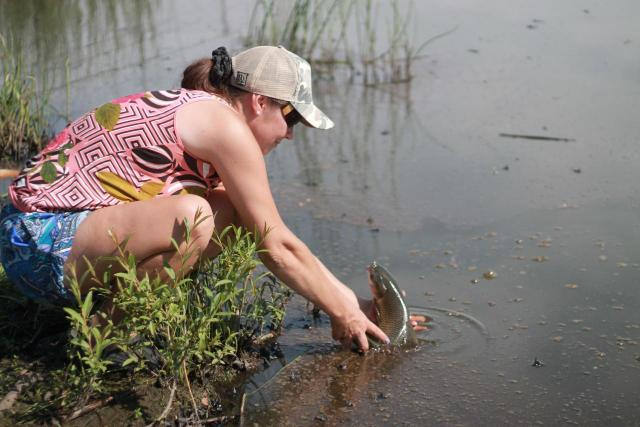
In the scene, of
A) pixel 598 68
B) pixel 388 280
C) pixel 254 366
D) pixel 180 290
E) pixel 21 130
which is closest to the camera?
pixel 180 290

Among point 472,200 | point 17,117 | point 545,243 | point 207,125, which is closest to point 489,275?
point 545,243

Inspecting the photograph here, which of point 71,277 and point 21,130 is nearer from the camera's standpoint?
point 71,277

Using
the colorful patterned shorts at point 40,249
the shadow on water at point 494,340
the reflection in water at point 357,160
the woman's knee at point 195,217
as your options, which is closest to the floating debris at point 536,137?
the reflection in water at point 357,160

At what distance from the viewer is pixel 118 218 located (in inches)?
122

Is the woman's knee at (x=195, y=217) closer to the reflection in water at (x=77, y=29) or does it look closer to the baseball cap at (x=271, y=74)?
the baseball cap at (x=271, y=74)

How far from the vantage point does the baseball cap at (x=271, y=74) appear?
10.7 feet

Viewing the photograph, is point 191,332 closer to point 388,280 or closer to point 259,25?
point 388,280

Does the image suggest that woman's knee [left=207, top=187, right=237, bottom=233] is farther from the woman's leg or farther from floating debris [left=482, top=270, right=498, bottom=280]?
floating debris [left=482, top=270, right=498, bottom=280]

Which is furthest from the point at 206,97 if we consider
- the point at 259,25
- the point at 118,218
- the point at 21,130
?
the point at 259,25

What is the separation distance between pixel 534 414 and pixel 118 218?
1.54 m

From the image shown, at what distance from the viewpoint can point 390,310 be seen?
3746 millimetres

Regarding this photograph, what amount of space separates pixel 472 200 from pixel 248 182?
2.34 meters

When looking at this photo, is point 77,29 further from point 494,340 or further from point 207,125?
point 494,340

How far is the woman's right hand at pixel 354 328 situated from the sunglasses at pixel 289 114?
2.37ft
